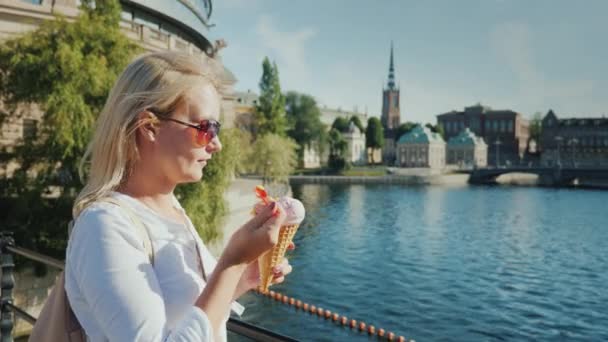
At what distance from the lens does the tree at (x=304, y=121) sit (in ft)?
287

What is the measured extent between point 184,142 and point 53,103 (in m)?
13.7

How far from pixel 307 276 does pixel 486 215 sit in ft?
91.3

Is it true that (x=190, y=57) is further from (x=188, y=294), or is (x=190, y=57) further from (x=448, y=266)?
(x=448, y=266)

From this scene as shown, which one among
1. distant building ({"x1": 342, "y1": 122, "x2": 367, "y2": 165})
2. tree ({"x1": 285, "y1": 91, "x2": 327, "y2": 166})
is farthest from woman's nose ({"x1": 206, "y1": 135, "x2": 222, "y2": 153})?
distant building ({"x1": 342, "y1": 122, "x2": 367, "y2": 165})

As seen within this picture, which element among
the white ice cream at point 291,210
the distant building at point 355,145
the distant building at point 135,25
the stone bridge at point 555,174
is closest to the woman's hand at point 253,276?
the white ice cream at point 291,210

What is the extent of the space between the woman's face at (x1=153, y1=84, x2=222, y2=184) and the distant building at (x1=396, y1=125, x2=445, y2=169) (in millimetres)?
120654

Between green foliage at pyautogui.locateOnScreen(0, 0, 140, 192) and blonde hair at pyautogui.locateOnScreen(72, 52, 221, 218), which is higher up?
green foliage at pyautogui.locateOnScreen(0, 0, 140, 192)

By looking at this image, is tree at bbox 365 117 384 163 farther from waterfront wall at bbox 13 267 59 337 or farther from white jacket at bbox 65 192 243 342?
white jacket at bbox 65 192 243 342

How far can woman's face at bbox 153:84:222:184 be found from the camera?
5.65ft

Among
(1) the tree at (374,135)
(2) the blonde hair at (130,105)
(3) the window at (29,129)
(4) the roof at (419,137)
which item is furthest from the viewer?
(4) the roof at (419,137)

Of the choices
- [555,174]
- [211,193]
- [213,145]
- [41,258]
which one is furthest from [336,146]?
[213,145]

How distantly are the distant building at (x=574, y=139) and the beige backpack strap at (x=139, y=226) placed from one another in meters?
136

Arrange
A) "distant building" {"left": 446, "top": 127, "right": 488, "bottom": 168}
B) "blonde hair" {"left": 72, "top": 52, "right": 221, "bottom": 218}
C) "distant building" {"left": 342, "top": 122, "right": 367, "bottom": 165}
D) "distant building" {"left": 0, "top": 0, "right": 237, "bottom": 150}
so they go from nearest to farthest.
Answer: "blonde hair" {"left": 72, "top": 52, "right": 221, "bottom": 218} → "distant building" {"left": 0, "top": 0, "right": 237, "bottom": 150} → "distant building" {"left": 342, "top": 122, "right": 367, "bottom": 165} → "distant building" {"left": 446, "top": 127, "right": 488, "bottom": 168}

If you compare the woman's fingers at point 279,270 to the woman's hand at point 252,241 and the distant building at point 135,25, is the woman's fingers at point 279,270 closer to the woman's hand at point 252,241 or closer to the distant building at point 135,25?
the woman's hand at point 252,241
